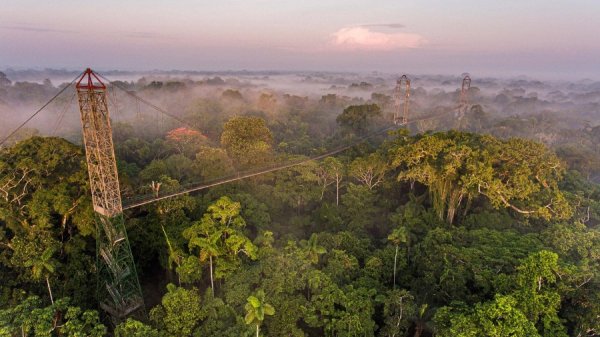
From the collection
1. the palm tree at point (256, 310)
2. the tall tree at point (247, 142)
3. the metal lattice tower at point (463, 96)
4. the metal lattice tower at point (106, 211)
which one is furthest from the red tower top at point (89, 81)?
the metal lattice tower at point (463, 96)

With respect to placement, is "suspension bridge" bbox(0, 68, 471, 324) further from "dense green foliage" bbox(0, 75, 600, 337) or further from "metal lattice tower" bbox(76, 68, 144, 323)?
"dense green foliage" bbox(0, 75, 600, 337)

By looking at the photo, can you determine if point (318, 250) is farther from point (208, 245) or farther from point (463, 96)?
point (463, 96)

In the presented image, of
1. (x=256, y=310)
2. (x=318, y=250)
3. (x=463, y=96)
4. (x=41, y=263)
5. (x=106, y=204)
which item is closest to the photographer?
(x=256, y=310)

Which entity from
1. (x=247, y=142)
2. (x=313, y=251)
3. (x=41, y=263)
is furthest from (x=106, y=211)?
(x=247, y=142)

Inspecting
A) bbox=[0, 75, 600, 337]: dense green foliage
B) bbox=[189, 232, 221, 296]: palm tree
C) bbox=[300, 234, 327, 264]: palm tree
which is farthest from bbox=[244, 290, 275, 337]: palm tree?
bbox=[300, 234, 327, 264]: palm tree

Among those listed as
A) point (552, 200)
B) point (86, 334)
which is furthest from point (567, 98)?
point (86, 334)

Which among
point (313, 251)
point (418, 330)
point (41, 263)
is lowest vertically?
point (418, 330)

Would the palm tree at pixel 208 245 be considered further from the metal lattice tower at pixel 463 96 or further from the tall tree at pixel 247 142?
the metal lattice tower at pixel 463 96

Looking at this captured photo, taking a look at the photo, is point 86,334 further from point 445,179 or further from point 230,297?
point 445,179
